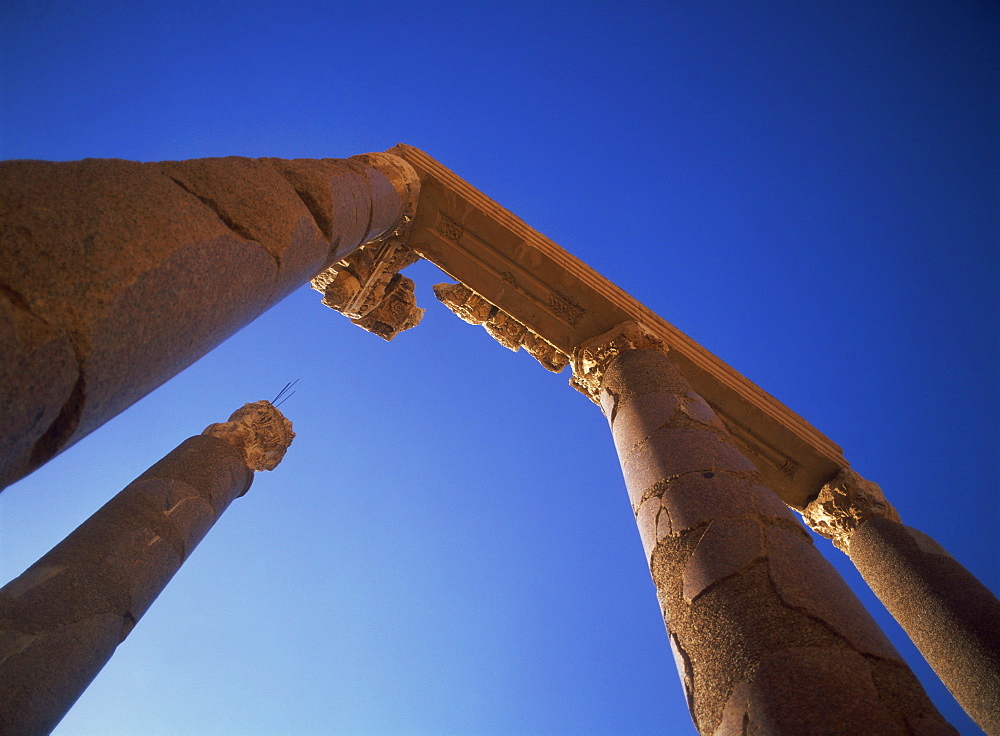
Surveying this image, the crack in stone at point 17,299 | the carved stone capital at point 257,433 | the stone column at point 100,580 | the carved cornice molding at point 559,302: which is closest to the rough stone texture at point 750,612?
the carved cornice molding at point 559,302

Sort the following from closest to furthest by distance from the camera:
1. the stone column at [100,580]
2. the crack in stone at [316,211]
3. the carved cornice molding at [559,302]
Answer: the crack in stone at [316,211]
the stone column at [100,580]
the carved cornice molding at [559,302]

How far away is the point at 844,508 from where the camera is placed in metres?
6.24

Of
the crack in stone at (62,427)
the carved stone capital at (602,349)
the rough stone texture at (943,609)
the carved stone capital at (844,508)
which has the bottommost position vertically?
the crack in stone at (62,427)

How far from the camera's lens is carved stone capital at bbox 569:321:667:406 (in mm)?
6027

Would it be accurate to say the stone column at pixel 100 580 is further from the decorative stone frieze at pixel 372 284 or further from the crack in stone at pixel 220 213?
the crack in stone at pixel 220 213

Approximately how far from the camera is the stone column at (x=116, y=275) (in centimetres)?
163

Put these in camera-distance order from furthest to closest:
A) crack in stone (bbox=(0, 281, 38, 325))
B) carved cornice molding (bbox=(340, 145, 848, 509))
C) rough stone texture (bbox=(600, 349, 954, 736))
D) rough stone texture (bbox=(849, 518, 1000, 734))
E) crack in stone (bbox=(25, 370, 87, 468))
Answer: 1. carved cornice molding (bbox=(340, 145, 848, 509))
2. rough stone texture (bbox=(849, 518, 1000, 734))
3. rough stone texture (bbox=(600, 349, 954, 736))
4. crack in stone (bbox=(25, 370, 87, 468))
5. crack in stone (bbox=(0, 281, 38, 325))

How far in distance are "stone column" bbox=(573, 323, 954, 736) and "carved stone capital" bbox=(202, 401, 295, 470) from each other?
15.6ft

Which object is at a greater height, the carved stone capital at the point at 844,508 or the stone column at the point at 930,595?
the carved stone capital at the point at 844,508

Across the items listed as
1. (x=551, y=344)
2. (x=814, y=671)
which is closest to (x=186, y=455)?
(x=551, y=344)

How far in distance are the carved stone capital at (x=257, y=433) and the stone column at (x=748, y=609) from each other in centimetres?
476

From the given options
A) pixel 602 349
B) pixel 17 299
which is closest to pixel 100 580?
pixel 17 299

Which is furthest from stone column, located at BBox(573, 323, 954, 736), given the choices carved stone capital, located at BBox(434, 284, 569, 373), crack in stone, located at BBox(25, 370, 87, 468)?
crack in stone, located at BBox(25, 370, 87, 468)

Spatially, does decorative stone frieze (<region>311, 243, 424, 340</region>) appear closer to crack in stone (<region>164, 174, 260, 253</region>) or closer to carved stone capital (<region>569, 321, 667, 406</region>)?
carved stone capital (<region>569, 321, 667, 406</region>)
